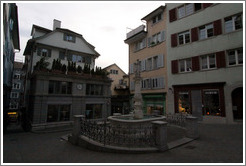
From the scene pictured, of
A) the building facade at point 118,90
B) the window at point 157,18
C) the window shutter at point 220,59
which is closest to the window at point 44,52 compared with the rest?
the building facade at point 118,90

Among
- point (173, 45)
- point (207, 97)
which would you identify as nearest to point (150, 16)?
point (173, 45)

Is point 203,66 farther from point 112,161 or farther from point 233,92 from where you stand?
point 112,161

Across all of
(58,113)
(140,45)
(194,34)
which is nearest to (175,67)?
(194,34)

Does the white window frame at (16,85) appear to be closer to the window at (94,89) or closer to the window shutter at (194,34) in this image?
the window at (94,89)

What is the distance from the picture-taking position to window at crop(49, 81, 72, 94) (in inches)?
658

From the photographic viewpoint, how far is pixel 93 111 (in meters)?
19.9

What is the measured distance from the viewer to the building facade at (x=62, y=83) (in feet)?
51.8

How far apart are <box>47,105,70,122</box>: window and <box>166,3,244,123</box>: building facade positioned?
13.2 metres

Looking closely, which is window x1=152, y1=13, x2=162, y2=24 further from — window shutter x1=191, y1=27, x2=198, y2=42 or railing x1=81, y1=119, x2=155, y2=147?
railing x1=81, y1=119, x2=155, y2=147

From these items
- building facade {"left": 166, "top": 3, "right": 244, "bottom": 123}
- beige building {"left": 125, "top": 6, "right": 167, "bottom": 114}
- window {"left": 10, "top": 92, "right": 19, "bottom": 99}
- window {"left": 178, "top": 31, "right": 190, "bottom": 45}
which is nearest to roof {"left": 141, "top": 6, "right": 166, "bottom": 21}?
beige building {"left": 125, "top": 6, "right": 167, "bottom": 114}

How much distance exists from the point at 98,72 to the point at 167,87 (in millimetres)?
10242

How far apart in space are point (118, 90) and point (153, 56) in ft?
54.2

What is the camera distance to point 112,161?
5.74m

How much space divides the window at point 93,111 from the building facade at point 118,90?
7783 millimetres
